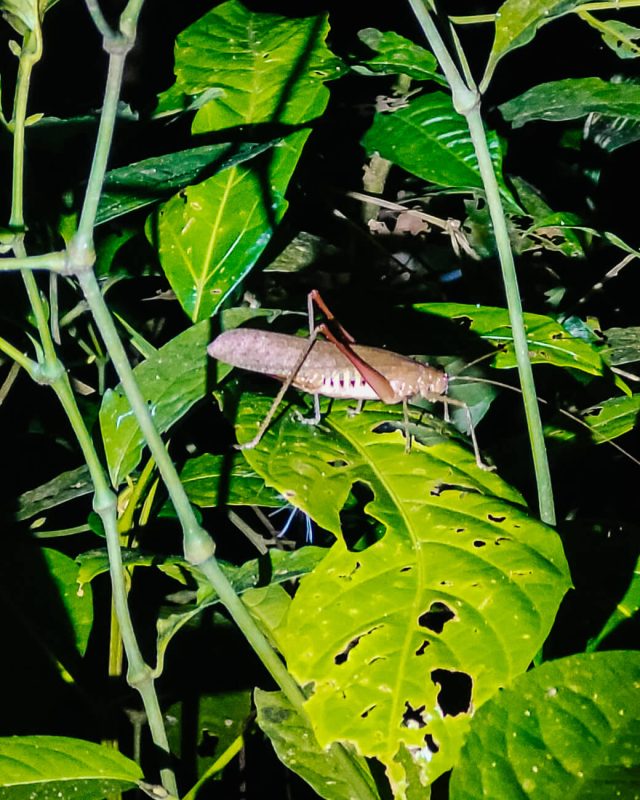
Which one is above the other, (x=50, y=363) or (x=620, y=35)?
(x=620, y=35)

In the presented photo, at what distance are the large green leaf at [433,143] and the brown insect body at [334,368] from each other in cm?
25

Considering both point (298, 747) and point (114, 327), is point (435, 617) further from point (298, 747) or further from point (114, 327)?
point (114, 327)

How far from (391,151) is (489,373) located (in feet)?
1.15

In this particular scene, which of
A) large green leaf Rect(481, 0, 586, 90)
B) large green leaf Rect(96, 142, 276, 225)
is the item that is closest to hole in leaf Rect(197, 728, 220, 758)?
large green leaf Rect(96, 142, 276, 225)

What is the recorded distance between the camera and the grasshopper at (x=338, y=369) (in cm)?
100

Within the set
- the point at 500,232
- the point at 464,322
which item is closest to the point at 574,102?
the point at 464,322

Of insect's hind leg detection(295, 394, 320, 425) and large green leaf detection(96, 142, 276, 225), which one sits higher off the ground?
large green leaf detection(96, 142, 276, 225)

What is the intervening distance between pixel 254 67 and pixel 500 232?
1.82ft

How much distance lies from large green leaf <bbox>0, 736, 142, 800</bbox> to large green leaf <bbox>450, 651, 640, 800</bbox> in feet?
1.04

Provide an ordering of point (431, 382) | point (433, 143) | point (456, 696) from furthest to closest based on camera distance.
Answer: point (433, 143) < point (431, 382) < point (456, 696)

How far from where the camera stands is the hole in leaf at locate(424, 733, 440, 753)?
2.07ft

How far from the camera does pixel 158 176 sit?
89cm

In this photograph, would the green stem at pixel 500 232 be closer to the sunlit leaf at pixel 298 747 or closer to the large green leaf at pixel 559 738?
the large green leaf at pixel 559 738

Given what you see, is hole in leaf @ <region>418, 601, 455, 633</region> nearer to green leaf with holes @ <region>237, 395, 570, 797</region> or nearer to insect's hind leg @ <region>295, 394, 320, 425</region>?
green leaf with holes @ <region>237, 395, 570, 797</region>
